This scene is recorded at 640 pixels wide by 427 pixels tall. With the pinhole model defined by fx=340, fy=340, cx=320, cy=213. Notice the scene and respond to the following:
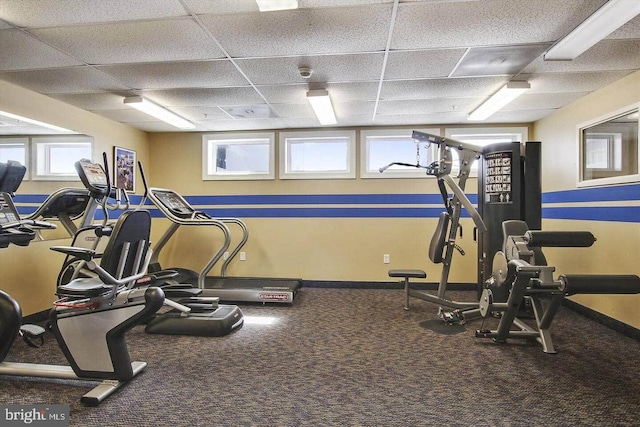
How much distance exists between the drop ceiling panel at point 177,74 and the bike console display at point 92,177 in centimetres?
89

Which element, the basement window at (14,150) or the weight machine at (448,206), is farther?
the weight machine at (448,206)

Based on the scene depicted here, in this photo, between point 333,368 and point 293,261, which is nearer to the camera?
point 333,368

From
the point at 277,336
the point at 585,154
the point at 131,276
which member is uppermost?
the point at 585,154

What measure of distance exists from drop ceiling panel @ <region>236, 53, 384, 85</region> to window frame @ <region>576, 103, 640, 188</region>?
2396 millimetres

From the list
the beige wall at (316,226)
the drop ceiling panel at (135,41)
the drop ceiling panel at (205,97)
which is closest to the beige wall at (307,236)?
the beige wall at (316,226)

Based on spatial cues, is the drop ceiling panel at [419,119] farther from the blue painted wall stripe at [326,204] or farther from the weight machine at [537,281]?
the weight machine at [537,281]

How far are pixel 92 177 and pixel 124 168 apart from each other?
1.90 meters

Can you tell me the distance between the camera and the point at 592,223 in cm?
370

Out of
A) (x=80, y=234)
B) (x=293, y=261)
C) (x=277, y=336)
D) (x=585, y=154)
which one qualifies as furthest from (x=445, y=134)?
(x=80, y=234)

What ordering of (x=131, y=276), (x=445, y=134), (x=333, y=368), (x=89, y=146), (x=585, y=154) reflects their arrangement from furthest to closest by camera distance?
(x=445, y=134), (x=89, y=146), (x=585, y=154), (x=333, y=368), (x=131, y=276)

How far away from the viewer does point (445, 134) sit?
5.10 m

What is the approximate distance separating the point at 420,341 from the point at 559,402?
1133 millimetres

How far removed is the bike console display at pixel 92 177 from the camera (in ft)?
10.4

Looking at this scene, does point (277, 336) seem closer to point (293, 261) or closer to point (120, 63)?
point (293, 261)
